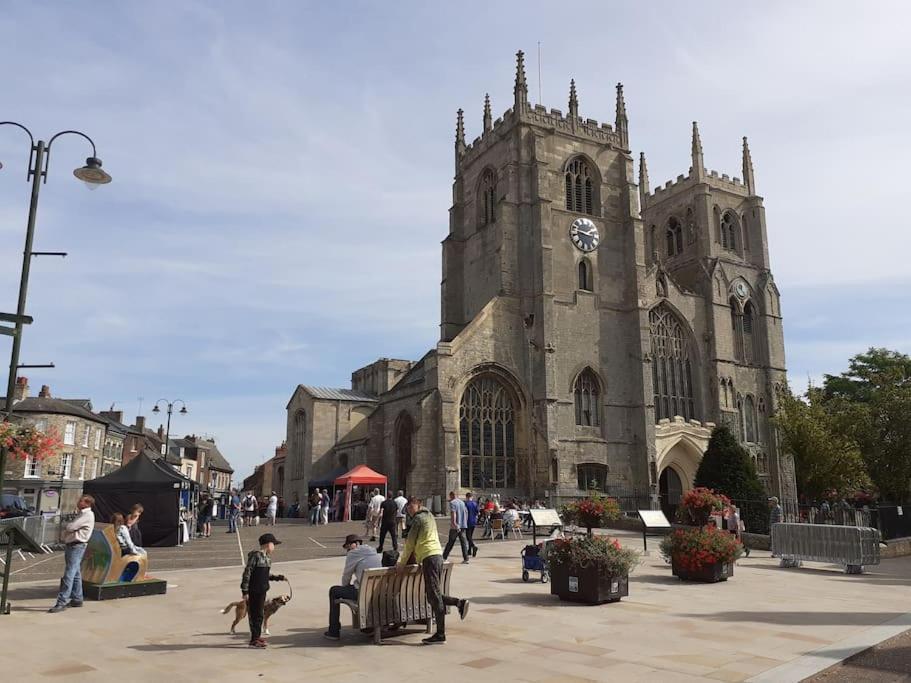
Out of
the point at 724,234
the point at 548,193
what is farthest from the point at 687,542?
the point at 724,234

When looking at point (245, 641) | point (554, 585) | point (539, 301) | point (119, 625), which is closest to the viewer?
point (245, 641)

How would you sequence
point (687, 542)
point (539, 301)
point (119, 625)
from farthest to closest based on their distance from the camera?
point (539, 301) → point (687, 542) → point (119, 625)

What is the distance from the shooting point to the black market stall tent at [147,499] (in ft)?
73.6

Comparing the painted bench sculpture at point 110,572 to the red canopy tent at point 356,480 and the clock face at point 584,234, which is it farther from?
the clock face at point 584,234

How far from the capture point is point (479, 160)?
1764 inches

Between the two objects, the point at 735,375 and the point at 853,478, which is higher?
the point at 735,375

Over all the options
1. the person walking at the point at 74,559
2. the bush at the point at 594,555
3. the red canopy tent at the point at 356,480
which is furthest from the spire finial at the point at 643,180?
the person walking at the point at 74,559

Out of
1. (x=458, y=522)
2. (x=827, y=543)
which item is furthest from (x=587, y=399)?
(x=458, y=522)

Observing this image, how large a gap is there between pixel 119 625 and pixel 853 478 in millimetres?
43994

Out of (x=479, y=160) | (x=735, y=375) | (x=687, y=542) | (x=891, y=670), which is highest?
(x=479, y=160)

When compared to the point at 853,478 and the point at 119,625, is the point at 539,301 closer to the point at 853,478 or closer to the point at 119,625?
the point at 853,478

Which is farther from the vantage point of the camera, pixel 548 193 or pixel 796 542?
pixel 548 193

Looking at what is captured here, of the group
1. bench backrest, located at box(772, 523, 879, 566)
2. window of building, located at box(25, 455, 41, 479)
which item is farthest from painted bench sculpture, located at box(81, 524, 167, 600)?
window of building, located at box(25, 455, 41, 479)

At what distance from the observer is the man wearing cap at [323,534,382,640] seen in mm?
8672
